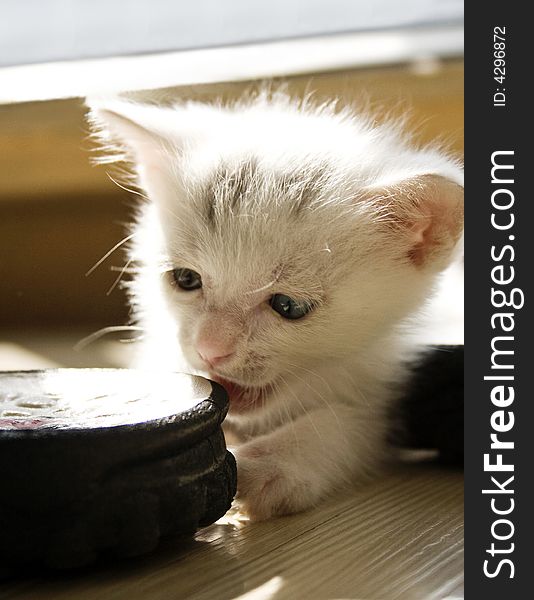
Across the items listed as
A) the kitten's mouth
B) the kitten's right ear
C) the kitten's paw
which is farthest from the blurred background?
the kitten's paw

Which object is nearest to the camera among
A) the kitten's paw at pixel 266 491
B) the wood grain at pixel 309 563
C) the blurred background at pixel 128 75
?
the wood grain at pixel 309 563

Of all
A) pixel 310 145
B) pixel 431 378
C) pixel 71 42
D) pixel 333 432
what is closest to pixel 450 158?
pixel 310 145

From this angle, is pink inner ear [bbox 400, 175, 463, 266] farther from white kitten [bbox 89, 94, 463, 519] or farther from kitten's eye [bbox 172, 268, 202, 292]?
kitten's eye [bbox 172, 268, 202, 292]

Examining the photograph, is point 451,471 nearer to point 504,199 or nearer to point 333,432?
point 333,432

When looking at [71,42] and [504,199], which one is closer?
[504,199]

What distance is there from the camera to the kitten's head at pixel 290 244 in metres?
1.07

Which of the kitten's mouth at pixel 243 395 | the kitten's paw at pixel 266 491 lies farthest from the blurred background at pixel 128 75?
the kitten's paw at pixel 266 491

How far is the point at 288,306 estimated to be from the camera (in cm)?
108

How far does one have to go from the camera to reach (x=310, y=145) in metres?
1.22

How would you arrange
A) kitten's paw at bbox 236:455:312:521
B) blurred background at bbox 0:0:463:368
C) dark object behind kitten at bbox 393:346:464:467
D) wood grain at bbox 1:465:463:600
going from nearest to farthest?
wood grain at bbox 1:465:463:600 → kitten's paw at bbox 236:455:312:521 → dark object behind kitten at bbox 393:346:464:467 → blurred background at bbox 0:0:463:368

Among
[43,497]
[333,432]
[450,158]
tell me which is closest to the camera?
[43,497]

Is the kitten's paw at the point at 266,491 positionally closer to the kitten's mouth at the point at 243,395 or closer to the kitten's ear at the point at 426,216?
the kitten's mouth at the point at 243,395

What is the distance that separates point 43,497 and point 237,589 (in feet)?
Answer: 0.66

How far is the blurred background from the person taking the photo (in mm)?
1900
